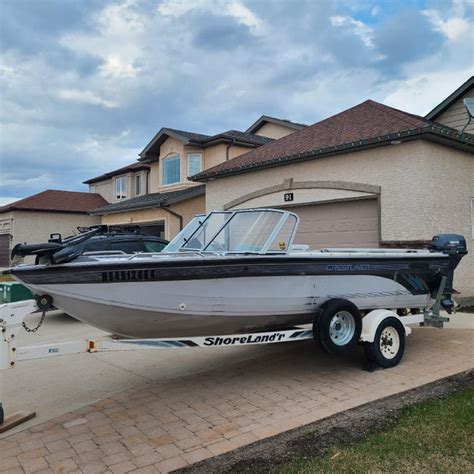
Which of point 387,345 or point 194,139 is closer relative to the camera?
point 387,345

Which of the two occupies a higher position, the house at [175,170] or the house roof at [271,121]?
the house roof at [271,121]

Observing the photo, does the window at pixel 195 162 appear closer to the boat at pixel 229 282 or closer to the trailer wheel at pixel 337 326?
the boat at pixel 229 282

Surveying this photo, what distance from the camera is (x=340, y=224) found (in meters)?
11.5

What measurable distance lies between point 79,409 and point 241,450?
197cm

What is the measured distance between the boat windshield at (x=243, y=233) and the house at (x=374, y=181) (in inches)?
206

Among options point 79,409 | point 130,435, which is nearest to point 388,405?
point 130,435

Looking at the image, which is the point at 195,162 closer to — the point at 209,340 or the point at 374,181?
the point at 374,181

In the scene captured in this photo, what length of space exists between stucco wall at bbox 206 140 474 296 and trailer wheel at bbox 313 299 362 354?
494 cm

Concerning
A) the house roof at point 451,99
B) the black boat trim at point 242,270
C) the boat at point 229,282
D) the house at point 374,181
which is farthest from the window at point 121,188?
the black boat trim at point 242,270

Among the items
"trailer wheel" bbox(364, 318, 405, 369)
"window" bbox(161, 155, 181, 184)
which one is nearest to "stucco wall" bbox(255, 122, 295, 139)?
"window" bbox(161, 155, 181, 184)

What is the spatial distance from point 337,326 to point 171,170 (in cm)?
1736

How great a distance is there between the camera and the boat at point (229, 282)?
441 centimetres

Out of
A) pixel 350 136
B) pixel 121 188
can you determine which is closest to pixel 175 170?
pixel 121 188

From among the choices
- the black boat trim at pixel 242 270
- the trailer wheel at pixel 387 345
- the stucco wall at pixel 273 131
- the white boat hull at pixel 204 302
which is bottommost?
the trailer wheel at pixel 387 345
